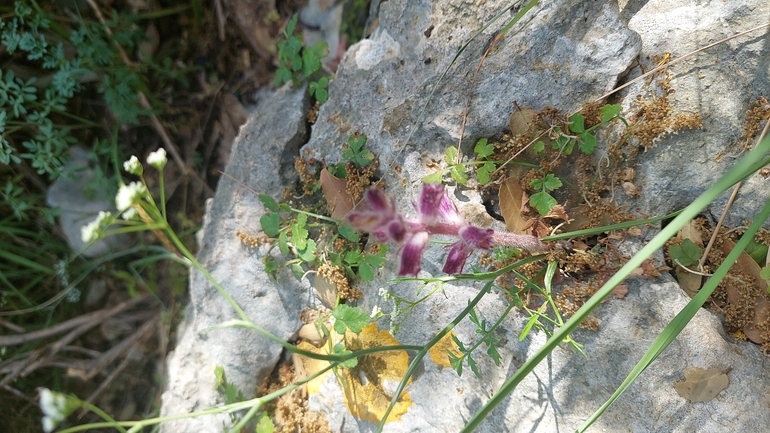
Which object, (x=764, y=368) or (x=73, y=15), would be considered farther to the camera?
(x=73, y=15)

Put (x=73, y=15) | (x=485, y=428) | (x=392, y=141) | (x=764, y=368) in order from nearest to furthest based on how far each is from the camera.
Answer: (x=764, y=368), (x=485, y=428), (x=392, y=141), (x=73, y=15)

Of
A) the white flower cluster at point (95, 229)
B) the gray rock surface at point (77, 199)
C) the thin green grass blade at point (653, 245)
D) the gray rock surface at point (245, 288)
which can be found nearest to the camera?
the thin green grass blade at point (653, 245)

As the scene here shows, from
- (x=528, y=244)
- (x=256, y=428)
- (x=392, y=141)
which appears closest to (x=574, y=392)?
(x=528, y=244)

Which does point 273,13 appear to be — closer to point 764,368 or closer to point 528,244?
point 528,244

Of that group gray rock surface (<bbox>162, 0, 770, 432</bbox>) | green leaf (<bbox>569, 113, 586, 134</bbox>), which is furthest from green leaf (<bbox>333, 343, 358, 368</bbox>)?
green leaf (<bbox>569, 113, 586, 134</bbox>)

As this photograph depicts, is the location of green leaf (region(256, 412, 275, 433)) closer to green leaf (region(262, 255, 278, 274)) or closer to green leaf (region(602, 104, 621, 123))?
green leaf (region(262, 255, 278, 274))

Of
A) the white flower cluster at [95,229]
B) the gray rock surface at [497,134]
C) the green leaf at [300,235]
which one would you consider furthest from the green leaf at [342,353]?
the white flower cluster at [95,229]

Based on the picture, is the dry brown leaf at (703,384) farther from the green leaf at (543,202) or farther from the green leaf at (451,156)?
the green leaf at (451,156)
